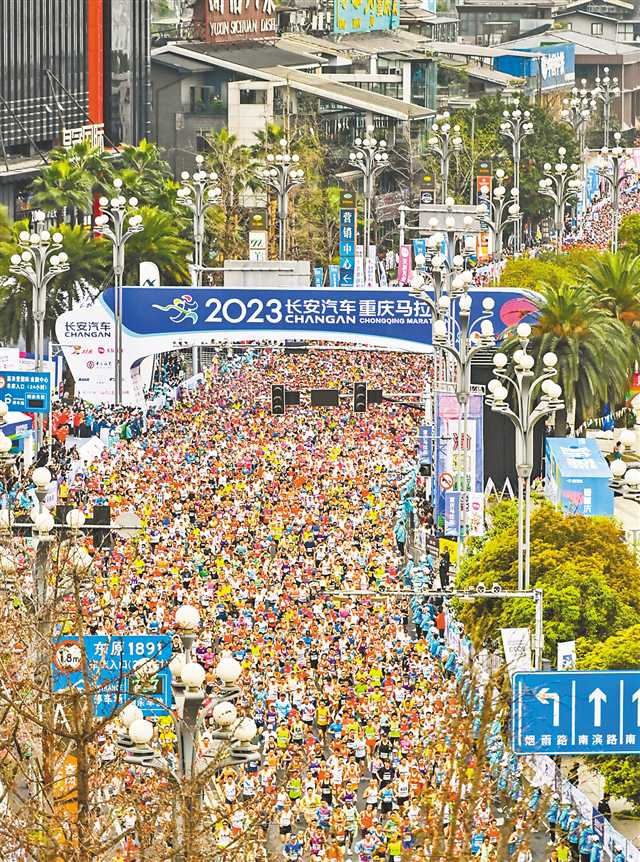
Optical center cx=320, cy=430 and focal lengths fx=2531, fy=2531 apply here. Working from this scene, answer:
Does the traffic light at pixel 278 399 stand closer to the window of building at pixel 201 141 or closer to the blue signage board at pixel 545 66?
the window of building at pixel 201 141

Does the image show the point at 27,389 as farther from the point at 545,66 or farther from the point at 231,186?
the point at 545,66

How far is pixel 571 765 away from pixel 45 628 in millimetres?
10858

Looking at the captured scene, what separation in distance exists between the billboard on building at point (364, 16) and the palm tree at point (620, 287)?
3044 inches

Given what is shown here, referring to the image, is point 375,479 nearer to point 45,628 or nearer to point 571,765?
point 571,765

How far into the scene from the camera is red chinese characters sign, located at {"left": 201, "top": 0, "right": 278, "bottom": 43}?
130250 mm

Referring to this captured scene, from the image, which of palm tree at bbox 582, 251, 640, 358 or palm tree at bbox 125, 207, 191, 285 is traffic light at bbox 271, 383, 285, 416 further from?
palm tree at bbox 125, 207, 191, 285

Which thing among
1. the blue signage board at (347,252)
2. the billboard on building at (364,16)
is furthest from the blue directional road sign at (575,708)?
the billboard on building at (364,16)

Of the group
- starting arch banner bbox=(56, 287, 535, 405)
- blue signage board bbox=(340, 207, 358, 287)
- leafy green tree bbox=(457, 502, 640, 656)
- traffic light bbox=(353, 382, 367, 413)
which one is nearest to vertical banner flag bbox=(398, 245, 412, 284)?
blue signage board bbox=(340, 207, 358, 287)

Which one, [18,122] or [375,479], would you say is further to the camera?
[18,122]

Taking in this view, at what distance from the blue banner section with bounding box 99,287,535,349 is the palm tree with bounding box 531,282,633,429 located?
19.1 ft

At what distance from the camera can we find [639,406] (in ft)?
115

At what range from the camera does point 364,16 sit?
14912 cm

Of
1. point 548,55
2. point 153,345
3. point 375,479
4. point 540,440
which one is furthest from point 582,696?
point 548,55

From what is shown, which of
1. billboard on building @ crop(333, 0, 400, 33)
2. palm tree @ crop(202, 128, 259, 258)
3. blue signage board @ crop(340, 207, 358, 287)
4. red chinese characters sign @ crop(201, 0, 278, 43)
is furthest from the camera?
billboard on building @ crop(333, 0, 400, 33)
